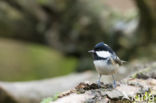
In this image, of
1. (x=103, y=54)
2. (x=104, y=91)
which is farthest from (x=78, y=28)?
(x=104, y=91)

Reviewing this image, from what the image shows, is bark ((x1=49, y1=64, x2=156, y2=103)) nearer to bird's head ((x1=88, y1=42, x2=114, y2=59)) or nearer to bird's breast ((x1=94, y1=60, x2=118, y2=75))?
bird's breast ((x1=94, y1=60, x2=118, y2=75))

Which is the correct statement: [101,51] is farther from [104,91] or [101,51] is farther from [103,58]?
[104,91]

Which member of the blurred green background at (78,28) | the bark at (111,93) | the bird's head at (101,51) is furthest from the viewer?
the blurred green background at (78,28)

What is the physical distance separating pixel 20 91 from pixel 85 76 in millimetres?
1708

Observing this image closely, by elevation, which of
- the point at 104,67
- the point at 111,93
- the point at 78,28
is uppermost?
the point at 78,28

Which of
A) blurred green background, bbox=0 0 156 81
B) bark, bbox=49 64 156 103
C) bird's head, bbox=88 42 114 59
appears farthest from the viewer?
blurred green background, bbox=0 0 156 81

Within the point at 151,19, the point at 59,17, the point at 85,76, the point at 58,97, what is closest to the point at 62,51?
the point at 59,17

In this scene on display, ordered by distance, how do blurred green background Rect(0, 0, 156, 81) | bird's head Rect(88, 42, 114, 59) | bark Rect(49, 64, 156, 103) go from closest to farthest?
bark Rect(49, 64, 156, 103), bird's head Rect(88, 42, 114, 59), blurred green background Rect(0, 0, 156, 81)

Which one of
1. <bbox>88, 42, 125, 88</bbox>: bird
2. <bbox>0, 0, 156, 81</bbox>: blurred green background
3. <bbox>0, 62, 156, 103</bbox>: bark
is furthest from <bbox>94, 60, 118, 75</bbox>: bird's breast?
<bbox>0, 0, 156, 81</bbox>: blurred green background

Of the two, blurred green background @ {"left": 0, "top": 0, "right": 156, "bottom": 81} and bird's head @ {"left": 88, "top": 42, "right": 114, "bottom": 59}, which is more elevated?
blurred green background @ {"left": 0, "top": 0, "right": 156, "bottom": 81}

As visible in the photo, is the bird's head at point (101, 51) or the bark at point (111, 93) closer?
the bark at point (111, 93)

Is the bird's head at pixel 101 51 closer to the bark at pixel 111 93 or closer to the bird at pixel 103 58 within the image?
the bird at pixel 103 58

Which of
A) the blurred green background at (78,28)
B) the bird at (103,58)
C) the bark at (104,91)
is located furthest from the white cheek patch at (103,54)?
the blurred green background at (78,28)

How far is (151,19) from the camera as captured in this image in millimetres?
5469
